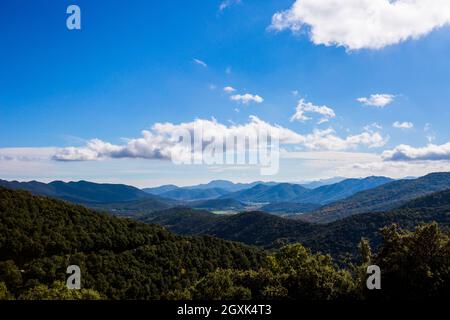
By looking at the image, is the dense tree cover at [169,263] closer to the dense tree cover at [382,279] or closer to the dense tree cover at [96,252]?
the dense tree cover at [382,279]

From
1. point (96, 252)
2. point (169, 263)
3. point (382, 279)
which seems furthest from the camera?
point (169, 263)

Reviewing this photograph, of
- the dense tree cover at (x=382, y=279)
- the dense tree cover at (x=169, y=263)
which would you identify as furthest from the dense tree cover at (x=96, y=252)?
the dense tree cover at (x=382, y=279)

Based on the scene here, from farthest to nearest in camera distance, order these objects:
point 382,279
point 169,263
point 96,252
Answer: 1. point 169,263
2. point 96,252
3. point 382,279

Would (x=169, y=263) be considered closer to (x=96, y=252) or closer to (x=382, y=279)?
(x=96, y=252)

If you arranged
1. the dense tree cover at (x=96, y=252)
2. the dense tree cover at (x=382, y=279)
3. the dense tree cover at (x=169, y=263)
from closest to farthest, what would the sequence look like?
1. the dense tree cover at (x=382, y=279)
2. the dense tree cover at (x=169, y=263)
3. the dense tree cover at (x=96, y=252)

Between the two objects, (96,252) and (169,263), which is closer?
(96,252)

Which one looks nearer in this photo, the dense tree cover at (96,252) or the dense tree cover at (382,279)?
the dense tree cover at (382,279)

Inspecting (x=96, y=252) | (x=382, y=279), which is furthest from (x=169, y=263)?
(x=382, y=279)

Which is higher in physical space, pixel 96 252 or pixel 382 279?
pixel 382 279

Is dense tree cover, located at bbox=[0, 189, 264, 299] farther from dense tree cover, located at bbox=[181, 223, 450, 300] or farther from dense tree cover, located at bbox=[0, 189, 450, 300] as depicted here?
dense tree cover, located at bbox=[181, 223, 450, 300]
